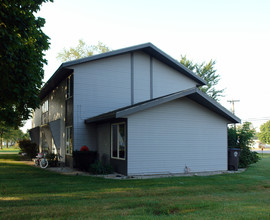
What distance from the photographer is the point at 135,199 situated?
7.96m

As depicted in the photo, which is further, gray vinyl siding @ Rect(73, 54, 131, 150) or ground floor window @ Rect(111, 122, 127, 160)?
gray vinyl siding @ Rect(73, 54, 131, 150)

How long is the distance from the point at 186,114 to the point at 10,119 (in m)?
8.74

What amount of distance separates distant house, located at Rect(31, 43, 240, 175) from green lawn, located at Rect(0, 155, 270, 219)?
2.39m

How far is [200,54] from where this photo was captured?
46.1 metres

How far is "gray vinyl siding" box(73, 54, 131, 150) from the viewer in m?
16.5

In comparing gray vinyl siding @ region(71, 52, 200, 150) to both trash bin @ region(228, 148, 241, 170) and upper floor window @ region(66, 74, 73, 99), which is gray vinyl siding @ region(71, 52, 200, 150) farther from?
trash bin @ region(228, 148, 241, 170)

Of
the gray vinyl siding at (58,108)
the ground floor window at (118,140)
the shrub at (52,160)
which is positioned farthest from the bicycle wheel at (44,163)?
the ground floor window at (118,140)

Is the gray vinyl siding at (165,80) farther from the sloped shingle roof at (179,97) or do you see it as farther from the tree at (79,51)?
the tree at (79,51)

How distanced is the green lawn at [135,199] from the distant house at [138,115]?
239cm

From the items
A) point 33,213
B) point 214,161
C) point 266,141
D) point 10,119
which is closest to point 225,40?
point 214,161

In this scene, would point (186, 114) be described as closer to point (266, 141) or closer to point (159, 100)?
point (159, 100)

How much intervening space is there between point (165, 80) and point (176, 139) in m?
5.97

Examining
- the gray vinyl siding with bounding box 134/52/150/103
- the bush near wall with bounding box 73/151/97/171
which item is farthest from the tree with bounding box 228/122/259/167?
the bush near wall with bounding box 73/151/97/171

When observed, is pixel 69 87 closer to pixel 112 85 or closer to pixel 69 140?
pixel 112 85
